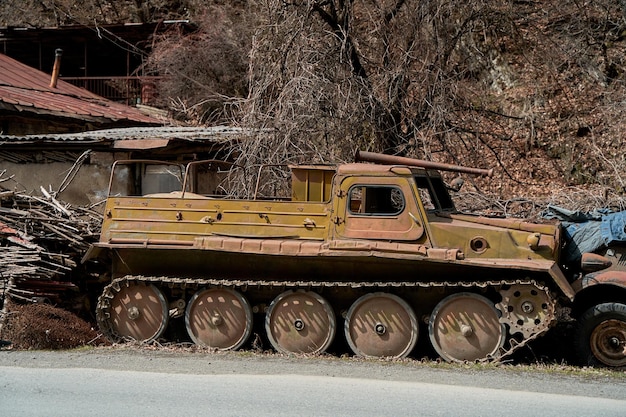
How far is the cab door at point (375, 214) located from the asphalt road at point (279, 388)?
1.60 metres

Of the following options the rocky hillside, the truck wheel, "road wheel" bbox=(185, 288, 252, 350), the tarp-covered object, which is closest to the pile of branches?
"road wheel" bbox=(185, 288, 252, 350)

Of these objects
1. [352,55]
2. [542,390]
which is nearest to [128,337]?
[542,390]

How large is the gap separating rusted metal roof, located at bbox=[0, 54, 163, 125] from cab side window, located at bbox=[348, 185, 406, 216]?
1065cm

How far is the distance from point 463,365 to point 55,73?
19.0 metres

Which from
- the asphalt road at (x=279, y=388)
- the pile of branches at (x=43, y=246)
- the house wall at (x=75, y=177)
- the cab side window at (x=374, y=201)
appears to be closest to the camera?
the asphalt road at (x=279, y=388)

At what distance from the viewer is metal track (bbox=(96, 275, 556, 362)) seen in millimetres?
9250

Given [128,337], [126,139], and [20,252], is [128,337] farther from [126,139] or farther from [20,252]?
[126,139]

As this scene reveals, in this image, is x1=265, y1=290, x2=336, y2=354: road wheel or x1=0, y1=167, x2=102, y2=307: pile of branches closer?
x1=265, y1=290, x2=336, y2=354: road wheel

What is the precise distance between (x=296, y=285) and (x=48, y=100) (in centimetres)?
1310

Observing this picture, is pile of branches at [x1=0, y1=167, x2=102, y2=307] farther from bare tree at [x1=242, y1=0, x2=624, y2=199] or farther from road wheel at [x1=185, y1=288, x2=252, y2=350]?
bare tree at [x1=242, y1=0, x2=624, y2=199]

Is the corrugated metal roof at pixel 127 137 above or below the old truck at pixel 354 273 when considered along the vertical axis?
above

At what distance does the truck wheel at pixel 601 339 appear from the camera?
9.50 meters

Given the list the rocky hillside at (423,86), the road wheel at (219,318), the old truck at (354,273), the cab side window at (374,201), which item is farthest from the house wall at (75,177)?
the cab side window at (374,201)

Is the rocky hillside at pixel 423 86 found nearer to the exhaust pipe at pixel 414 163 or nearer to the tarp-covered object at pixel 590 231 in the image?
the tarp-covered object at pixel 590 231
